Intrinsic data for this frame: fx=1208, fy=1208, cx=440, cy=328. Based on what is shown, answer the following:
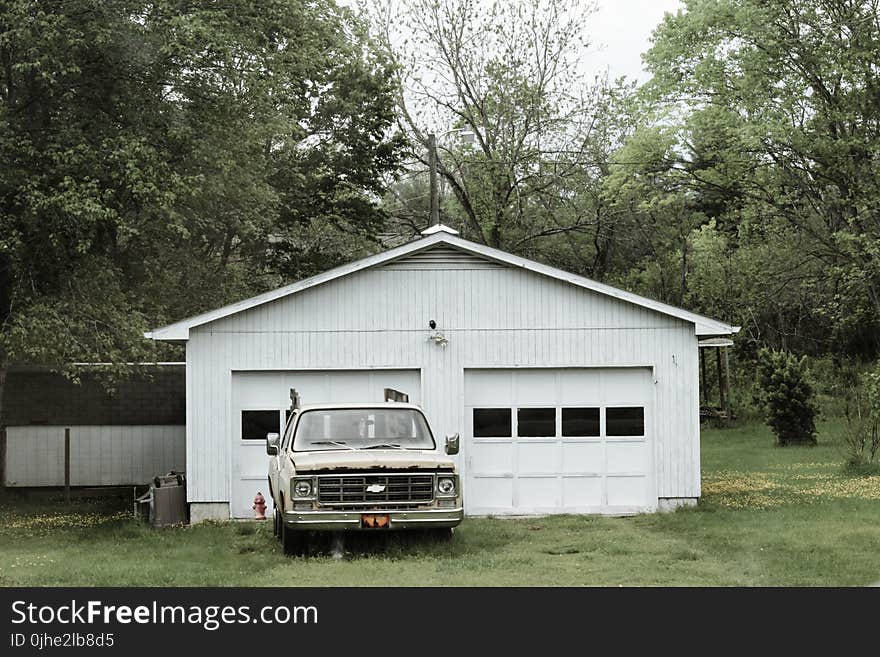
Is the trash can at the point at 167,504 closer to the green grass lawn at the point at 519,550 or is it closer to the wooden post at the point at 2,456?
the green grass lawn at the point at 519,550

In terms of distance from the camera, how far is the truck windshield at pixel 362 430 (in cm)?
1525

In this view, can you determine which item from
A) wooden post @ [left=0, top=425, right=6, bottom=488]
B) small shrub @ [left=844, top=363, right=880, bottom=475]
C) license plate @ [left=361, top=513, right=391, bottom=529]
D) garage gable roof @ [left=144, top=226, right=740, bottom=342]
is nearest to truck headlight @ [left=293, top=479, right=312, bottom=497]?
license plate @ [left=361, top=513, right=391, bottom=529]

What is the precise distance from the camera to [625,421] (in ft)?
65.1

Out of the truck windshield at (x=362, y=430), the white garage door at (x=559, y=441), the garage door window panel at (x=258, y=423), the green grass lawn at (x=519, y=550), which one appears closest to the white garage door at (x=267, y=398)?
the garage door window panel at (x=258, y=423)

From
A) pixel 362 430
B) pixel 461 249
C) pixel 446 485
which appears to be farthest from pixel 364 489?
pixel 461 249

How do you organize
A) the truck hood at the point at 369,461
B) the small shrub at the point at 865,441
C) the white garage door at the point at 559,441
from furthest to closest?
1. the small shrub at the point at 865,441
2. the white garage door at the point at 559,441
3. the truck hood at the point at 369,461

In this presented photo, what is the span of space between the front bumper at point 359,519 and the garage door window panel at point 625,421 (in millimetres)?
5875

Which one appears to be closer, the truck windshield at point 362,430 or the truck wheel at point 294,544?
the truck wheel at point 294,544

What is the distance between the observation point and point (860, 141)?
108 ft

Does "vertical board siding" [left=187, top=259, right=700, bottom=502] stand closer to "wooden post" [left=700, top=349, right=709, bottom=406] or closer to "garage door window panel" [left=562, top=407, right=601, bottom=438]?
"garage door window panel" [left=562, top=407, right=601, bottom=438]

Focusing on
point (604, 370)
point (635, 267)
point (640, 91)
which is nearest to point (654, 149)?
point (640, 91)

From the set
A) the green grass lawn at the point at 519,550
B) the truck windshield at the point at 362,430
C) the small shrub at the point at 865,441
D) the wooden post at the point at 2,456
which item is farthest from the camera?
the small shrub at the point at 865,441
